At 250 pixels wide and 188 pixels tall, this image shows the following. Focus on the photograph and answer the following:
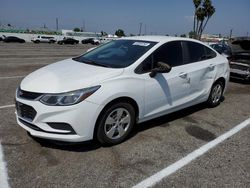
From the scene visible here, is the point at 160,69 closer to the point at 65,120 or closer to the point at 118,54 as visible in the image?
the point at 118,54

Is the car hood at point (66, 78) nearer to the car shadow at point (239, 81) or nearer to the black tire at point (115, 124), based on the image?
the black tire at point (115, 124)

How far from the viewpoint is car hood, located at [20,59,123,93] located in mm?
3748

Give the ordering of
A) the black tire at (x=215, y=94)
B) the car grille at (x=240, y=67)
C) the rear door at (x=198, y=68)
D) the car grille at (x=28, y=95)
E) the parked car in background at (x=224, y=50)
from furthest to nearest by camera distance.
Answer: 1. the parked car in background at (x=224, y=50)
2. the car grille at (x=240, y=67)
3. the black tire at (x=215, y=94)
4. the rear door at (x=198, y=68)
5. the car grille at (x=28, y=95)

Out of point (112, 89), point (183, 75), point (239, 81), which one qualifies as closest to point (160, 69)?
point (183, 75)

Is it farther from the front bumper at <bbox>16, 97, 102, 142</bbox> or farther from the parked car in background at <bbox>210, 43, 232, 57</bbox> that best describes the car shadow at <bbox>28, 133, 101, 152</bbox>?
the parked car in background at <bbox>210, 43, 232, 57</bbox>

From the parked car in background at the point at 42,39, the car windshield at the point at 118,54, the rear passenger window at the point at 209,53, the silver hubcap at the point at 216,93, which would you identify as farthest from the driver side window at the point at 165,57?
the parked car in background at the point at 42,39

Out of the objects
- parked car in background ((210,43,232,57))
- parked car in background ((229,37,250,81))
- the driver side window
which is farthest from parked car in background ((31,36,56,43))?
the driver side window

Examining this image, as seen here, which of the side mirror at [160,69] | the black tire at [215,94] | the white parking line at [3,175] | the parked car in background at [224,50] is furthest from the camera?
the parked car in background at [224,50]

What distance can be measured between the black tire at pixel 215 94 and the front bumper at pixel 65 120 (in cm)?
330

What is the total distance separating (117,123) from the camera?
4164mm

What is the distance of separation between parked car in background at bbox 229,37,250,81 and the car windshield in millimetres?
6232

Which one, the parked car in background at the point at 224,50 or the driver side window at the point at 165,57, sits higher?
the driver side window at the point at 165,57

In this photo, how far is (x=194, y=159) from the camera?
3.91 meters

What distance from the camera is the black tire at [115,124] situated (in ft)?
12.9
